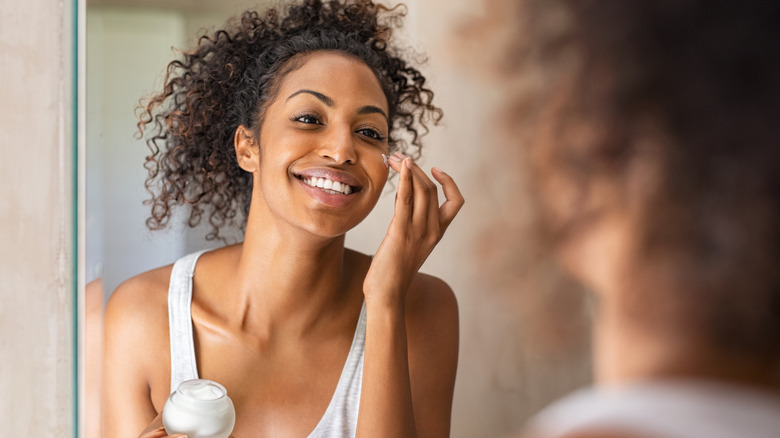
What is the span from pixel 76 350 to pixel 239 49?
0.38 meters

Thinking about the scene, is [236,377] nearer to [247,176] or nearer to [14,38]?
[247,176]

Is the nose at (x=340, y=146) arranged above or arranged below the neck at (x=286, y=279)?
above

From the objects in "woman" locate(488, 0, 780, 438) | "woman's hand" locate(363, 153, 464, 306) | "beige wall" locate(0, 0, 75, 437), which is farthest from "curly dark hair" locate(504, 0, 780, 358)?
"beige wall" locate(0, 0, 75, 437)

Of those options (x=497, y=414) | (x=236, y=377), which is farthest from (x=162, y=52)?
(x=497, y=414)

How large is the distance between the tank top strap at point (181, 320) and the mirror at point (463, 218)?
0.6 inches

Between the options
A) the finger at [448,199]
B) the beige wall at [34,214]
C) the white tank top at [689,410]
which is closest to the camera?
the white tank top at [689,410]

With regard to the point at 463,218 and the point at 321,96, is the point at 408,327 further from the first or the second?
the point at 321,96

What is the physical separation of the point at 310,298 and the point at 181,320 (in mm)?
131

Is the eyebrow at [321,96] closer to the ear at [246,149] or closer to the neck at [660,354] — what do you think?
Result: the ear at [246,149]

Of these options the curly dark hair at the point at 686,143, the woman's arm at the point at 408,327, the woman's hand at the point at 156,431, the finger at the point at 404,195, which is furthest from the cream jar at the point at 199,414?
the curly dark hair at the point at 686,143

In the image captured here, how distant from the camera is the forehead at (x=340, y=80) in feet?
1.99

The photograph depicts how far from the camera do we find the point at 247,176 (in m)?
0.65

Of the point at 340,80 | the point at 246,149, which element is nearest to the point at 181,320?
the point at 246,149

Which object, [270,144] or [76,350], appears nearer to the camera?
[270,144]
